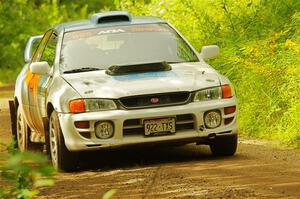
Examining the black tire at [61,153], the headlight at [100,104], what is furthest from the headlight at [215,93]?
the black tire at [61,153]

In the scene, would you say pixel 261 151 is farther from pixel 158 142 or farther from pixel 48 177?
pixel 48 177

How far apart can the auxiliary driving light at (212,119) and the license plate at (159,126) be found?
14.3 inches

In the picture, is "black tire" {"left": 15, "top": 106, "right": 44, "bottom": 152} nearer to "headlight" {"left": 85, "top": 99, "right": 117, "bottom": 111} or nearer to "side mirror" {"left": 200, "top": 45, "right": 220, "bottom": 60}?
"side mirror" {"left": 200, "top": 45, "right": 220, "bottom": 60}

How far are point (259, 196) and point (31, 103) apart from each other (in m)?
4.77

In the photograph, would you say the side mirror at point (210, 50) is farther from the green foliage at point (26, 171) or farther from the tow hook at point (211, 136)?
the green foliage at point (26, 171)

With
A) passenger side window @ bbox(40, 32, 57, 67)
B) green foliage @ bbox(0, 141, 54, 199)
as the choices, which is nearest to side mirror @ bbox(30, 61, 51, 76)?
passenger side window @ bbox(40, 32, 57, 67)

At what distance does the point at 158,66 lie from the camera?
36.1 ft

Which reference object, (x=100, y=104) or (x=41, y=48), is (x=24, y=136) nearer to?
(x=41, y=48)

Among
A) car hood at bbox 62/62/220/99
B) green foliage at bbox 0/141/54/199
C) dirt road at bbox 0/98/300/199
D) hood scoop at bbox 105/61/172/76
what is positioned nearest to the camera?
green foliage at bbox 0/141/54/199

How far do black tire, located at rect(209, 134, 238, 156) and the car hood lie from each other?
0.61 meters

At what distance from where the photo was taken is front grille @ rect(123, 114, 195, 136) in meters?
10.3

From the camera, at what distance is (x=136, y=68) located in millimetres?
10922

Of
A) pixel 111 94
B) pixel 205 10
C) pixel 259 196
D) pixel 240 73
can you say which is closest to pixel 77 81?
pixel 111 94

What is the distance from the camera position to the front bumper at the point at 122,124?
10.3 metres
